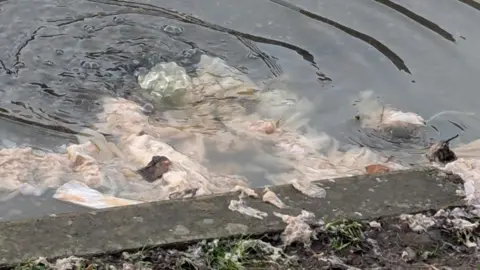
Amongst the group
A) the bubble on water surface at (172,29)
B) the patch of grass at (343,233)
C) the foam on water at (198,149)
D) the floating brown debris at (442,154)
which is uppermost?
the patch of grass at (343,233)

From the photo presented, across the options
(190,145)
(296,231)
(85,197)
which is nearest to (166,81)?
(190,145)

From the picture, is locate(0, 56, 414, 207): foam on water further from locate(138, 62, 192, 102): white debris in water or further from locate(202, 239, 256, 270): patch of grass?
locate(202, 239, 256, 270): patch of grass

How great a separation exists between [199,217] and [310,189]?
53cm

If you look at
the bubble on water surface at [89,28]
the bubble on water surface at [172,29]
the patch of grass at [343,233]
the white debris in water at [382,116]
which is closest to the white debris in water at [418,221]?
the patch of grass at [343,233]

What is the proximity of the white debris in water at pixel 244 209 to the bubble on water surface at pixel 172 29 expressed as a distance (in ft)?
8.19

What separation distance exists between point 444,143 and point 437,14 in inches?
76.9

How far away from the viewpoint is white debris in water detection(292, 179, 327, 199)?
10.7 ft

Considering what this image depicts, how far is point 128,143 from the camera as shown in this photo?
4.25 metres

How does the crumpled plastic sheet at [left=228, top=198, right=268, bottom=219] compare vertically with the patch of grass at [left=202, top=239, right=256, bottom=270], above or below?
above

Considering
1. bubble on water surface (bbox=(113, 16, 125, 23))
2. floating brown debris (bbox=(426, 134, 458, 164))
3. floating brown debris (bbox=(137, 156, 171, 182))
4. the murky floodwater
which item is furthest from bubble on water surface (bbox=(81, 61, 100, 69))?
floating brown debris (bbox=(426, 134, 458, 164))

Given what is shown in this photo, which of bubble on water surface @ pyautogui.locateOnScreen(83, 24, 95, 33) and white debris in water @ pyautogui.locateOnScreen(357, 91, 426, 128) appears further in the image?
bubble on water surface @ pyautogui.locateOnScreen(83, 24, 95, 33)

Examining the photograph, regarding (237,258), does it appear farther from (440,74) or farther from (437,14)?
(437,14)

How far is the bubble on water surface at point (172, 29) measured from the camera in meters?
5.41

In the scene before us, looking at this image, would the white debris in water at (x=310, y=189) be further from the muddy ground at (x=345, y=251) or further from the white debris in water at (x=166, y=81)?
the white debris in water at (x=166, y=81)
